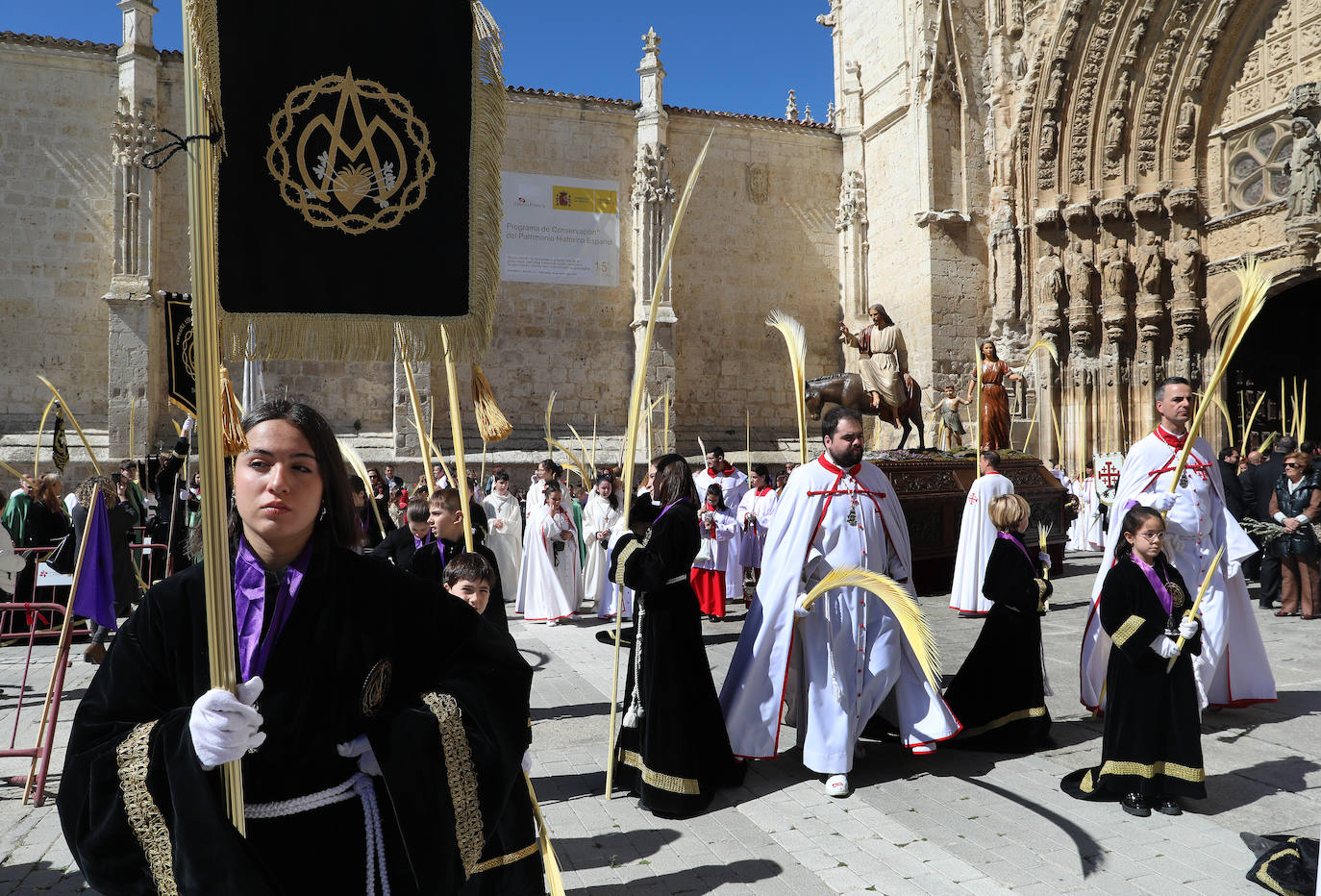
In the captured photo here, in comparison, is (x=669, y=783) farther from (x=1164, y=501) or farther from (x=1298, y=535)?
(x=1298, y=535)

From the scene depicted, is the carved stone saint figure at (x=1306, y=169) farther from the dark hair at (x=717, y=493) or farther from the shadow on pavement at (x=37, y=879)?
the shadow on pavement at (x=37, y=879)

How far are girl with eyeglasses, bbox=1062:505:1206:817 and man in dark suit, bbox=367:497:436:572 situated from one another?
3733mm

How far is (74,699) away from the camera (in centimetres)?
646

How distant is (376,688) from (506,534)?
995cm

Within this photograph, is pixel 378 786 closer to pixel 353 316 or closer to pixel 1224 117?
pixel 353 316

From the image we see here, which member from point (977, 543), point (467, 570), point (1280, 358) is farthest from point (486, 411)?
point (1280, 358)

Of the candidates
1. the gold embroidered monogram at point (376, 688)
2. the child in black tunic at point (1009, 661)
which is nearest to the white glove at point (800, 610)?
the child in black tunic at point (1009, 661)

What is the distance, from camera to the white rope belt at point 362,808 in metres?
1.71

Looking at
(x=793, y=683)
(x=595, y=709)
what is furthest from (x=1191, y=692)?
(x=595, y=709)

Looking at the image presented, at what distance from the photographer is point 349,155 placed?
2.45 meters

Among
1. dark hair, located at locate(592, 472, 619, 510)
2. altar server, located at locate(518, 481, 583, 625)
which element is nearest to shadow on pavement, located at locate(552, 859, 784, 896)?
altar server, located at locate(518, 481, 583, 625)

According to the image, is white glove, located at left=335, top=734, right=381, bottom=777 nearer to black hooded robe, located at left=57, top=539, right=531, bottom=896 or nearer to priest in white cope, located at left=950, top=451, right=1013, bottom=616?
black hooded robe, located at left=57, top=539, right=531, bottom=896

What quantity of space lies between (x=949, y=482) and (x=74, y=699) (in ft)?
32.0

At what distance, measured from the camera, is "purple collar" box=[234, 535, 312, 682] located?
1.74 metres
